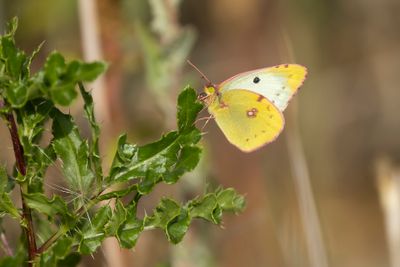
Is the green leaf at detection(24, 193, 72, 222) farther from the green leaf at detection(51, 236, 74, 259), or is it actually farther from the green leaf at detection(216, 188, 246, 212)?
the green leaf at detection(216, 188, 246, 212)

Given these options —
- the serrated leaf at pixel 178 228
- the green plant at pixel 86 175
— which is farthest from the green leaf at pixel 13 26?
Result: the serrated leaf at pixel 178 228

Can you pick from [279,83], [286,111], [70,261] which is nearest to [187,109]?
[70,261]

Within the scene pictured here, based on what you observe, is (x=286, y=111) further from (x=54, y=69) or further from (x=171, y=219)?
(x=54, y=69)

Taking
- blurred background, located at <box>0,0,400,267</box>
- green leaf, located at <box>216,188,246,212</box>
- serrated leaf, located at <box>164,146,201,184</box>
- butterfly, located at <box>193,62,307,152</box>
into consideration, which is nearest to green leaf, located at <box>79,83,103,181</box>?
serrated leaf, located at <box>164,146,201,184</box>

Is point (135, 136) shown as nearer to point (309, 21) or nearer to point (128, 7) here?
point (128, 7)

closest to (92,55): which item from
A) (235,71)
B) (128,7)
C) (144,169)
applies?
(128,7)

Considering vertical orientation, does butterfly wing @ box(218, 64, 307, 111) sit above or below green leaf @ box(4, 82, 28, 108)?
above

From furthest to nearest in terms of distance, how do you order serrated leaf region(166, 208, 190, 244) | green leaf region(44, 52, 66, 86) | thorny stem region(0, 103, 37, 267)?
serrated leaf region(166, 208, 190, 244), thorny stem region(0, 103, 37, 267), green leaf region(44, 52, 66, 86)
